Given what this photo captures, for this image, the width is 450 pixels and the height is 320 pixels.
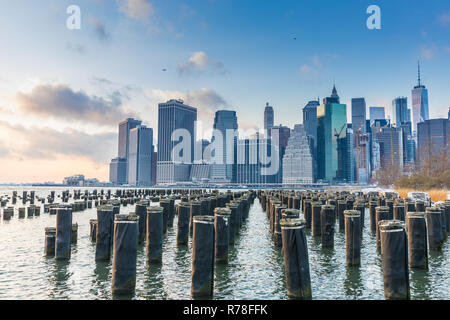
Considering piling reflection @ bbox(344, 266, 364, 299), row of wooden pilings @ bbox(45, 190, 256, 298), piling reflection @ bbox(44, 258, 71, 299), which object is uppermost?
row of wooden pilings @ bbox(45, 190, 256, 298)

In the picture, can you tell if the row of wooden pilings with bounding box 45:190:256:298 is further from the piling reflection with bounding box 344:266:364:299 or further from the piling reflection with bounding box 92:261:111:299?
the piling reflection with bounding box 344:266:364:299

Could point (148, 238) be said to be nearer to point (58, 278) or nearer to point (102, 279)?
point (102, 279)

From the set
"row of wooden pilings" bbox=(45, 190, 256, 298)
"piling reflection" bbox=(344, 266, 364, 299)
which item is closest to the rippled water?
"piling reflection" bbox=(344, 266, 364, 299)

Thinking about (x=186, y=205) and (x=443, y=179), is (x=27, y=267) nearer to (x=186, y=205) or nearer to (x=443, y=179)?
(x=186, y=205)

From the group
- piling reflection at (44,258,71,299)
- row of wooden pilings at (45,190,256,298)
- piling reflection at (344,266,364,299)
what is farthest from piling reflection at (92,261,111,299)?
piling reflection at (344,266,364,299)

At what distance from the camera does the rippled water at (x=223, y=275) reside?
38.8 ft

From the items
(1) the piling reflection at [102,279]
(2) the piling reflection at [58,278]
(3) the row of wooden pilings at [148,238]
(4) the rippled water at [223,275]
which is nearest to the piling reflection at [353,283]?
(4) the rippled water at [223,275]

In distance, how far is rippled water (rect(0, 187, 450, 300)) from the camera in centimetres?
1184

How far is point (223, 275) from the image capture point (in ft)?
46.4

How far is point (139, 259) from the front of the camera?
54.7 feet

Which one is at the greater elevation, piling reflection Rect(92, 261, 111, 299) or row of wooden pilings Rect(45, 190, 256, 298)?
row of wooden pilings Rect(45, 190, 256, 298)

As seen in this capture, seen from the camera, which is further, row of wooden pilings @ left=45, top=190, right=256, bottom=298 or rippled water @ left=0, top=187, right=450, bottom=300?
rippled water @ left=0, top=187, right=450, bottom=300

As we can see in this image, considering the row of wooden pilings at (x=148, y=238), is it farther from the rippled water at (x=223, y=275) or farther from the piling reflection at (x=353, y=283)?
the piling reflection at (x=353, y=283)

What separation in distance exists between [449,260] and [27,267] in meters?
18.5
